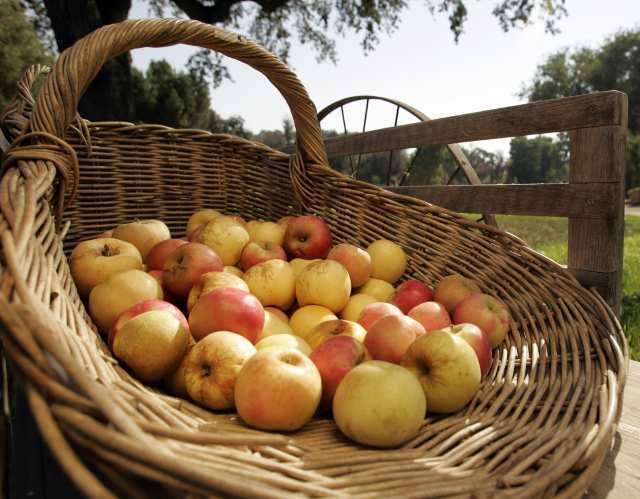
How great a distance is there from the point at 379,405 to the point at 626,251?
5.57m

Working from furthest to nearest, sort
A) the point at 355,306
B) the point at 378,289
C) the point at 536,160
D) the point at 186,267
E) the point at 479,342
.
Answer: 1. the point at 536,160
2. the point at 378,289
3. the point at 355,306
4. the point at 186,267
5. the point at 479,342

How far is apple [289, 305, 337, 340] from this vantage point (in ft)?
4.48

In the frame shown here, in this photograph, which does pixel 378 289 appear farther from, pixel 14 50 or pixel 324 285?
pixel 14 50

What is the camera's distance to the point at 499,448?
2.55 ft

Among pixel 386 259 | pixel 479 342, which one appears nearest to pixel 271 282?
pixel 386 259

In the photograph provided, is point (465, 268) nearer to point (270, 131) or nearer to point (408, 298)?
point (408, 298)

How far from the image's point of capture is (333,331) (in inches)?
48.3

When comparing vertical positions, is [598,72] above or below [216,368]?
above

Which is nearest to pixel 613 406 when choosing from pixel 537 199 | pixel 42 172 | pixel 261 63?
pixel 537 199

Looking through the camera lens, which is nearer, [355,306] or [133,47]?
[133,47]

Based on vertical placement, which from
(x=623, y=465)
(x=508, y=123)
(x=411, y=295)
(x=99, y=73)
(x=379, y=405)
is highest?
(x=99, y=73)

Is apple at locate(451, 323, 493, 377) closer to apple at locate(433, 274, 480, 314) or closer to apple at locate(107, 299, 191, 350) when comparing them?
apple at locate(433, 274, 480, 314)

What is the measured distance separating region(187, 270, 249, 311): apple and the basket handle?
49 centimetres

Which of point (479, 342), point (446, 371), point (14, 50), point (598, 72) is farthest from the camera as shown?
point (598, 72)
